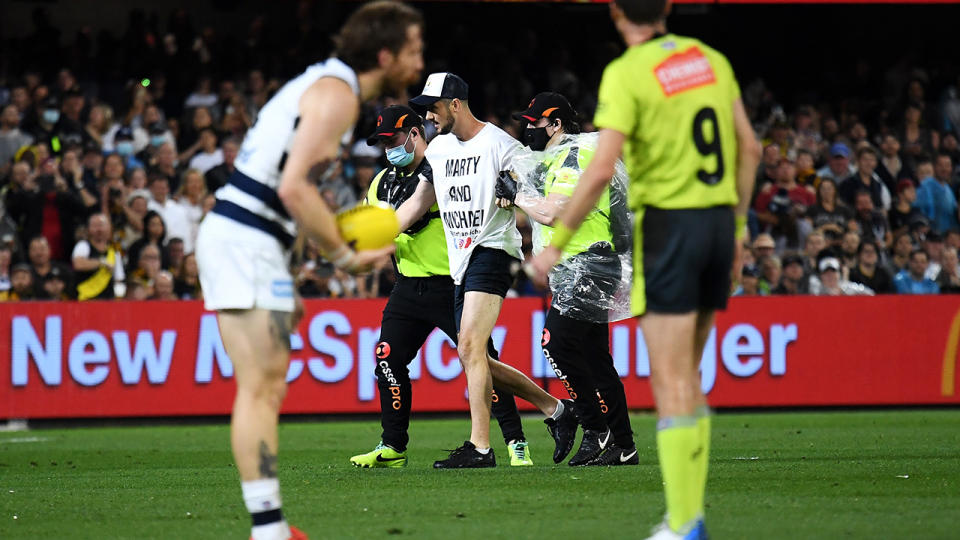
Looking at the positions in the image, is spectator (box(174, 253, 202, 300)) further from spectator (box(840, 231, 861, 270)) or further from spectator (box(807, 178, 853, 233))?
spectator (box(807, 178, 853, 233))

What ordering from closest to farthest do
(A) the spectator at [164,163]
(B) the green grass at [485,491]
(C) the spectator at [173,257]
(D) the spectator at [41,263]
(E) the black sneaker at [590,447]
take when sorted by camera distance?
1. (B) the green grass at [485,491]
2. (E) the black sneaker at [590,447]
3. (D) the spectator at [41,263]
4. (C) the spectator at [173,257]
5. (A) the spectator at [164,163]

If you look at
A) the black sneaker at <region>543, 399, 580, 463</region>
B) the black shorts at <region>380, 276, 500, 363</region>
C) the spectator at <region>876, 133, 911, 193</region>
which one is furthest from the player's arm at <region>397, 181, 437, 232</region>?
the spectator at <region>876, 133, 911, 193</region>

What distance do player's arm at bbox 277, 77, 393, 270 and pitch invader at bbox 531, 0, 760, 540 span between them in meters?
0.92

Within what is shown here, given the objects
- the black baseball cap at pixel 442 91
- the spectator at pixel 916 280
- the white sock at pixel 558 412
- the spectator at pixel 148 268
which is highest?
the black baseball cap at pixel 442 91

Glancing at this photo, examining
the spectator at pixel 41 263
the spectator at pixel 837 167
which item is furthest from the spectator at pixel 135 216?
the spectator at pixel 837 167

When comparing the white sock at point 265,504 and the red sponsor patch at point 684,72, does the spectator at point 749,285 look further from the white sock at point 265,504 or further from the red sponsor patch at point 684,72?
→ the white sock at point 265,504

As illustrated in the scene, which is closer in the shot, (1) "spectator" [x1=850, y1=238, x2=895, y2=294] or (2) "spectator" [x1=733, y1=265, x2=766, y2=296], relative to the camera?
(2) "spectator" [x1=733, y1=265, x2=766, y2=296]

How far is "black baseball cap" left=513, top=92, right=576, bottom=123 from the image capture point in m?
9.77

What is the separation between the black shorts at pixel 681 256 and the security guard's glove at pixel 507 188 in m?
3.40

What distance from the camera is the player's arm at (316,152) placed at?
17.9ft

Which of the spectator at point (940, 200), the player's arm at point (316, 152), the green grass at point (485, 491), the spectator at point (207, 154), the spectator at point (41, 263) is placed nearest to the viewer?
the player's arm at point (316, 152)

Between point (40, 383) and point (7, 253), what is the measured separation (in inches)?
66.7

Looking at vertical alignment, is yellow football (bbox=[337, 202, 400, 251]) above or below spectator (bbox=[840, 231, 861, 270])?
above

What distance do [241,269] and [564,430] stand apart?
457cm
